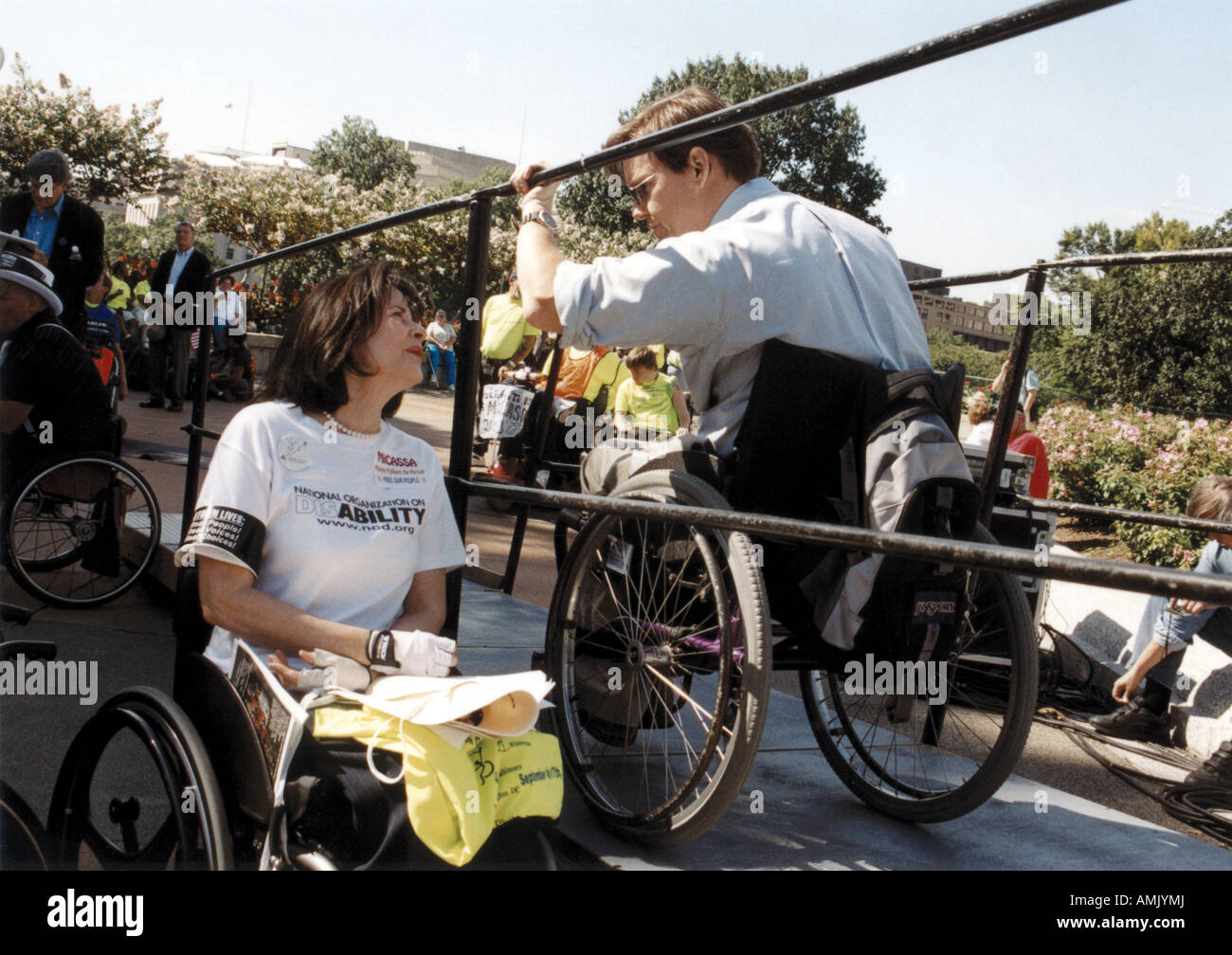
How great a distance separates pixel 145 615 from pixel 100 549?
39 centimetres

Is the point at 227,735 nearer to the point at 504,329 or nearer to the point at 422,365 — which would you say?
the point at 422,365

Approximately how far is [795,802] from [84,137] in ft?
110

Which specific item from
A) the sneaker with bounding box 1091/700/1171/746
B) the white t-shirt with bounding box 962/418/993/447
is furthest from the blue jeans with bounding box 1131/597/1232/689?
the white t-shirt with bounding box 962/418/993/447

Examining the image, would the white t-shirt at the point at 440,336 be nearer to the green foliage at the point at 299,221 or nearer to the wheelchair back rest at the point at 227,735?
the green foliage at the point at 299,221

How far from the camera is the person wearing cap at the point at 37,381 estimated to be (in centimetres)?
464

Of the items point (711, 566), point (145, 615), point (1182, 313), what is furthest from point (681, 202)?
point (1182, 313)

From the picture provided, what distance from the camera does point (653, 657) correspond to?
241 centimetres

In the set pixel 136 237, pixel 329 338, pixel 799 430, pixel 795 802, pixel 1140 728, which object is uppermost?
pixel 136 237

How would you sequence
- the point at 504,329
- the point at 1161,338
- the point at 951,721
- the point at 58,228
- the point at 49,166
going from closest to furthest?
1. the point at 951,721
2. the point at 49,166
3. the point at 58,228
4. the point at 504,329
5. the point at 1161,338

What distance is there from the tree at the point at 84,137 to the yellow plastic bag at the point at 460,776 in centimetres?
3174

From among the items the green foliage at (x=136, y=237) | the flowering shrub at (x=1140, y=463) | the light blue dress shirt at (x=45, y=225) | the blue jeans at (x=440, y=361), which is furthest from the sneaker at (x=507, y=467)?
the green foliage at (x=136, y=237)

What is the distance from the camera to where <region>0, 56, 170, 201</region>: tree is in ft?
97.1

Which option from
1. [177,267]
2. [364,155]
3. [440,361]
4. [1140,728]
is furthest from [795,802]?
[364,155]

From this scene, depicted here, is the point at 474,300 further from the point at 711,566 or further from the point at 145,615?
the point at 145,615
